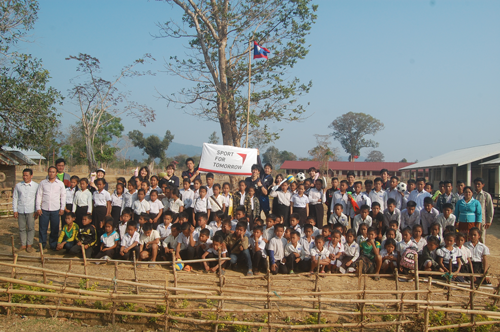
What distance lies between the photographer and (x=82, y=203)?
270 inches

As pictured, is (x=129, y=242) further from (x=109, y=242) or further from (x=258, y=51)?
(x=258, y=51)

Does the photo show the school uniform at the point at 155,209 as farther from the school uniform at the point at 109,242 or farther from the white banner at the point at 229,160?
the white banner at the point at 229,160

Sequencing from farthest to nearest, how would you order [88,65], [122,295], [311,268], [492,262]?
[88,65] < [492,262] < [311,268] < [122,295]

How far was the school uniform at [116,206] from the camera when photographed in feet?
23.3

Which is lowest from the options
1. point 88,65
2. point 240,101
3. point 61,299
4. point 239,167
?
point 61,299

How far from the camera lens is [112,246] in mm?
6301

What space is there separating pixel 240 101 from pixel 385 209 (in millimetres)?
7639

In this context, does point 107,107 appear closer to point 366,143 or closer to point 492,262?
point 492,262

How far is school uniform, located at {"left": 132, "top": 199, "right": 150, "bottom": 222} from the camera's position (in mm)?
6715

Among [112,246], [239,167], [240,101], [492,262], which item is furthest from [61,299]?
[240,101]

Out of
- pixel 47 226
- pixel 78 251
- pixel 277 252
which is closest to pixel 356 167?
pixel 277 252

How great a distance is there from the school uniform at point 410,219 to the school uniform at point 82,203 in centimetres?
633

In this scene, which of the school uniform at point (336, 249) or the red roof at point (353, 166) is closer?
the school uniform at point (336, 249)

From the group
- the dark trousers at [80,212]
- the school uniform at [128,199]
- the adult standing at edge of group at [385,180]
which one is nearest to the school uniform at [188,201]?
the school uniform at [128,199]
